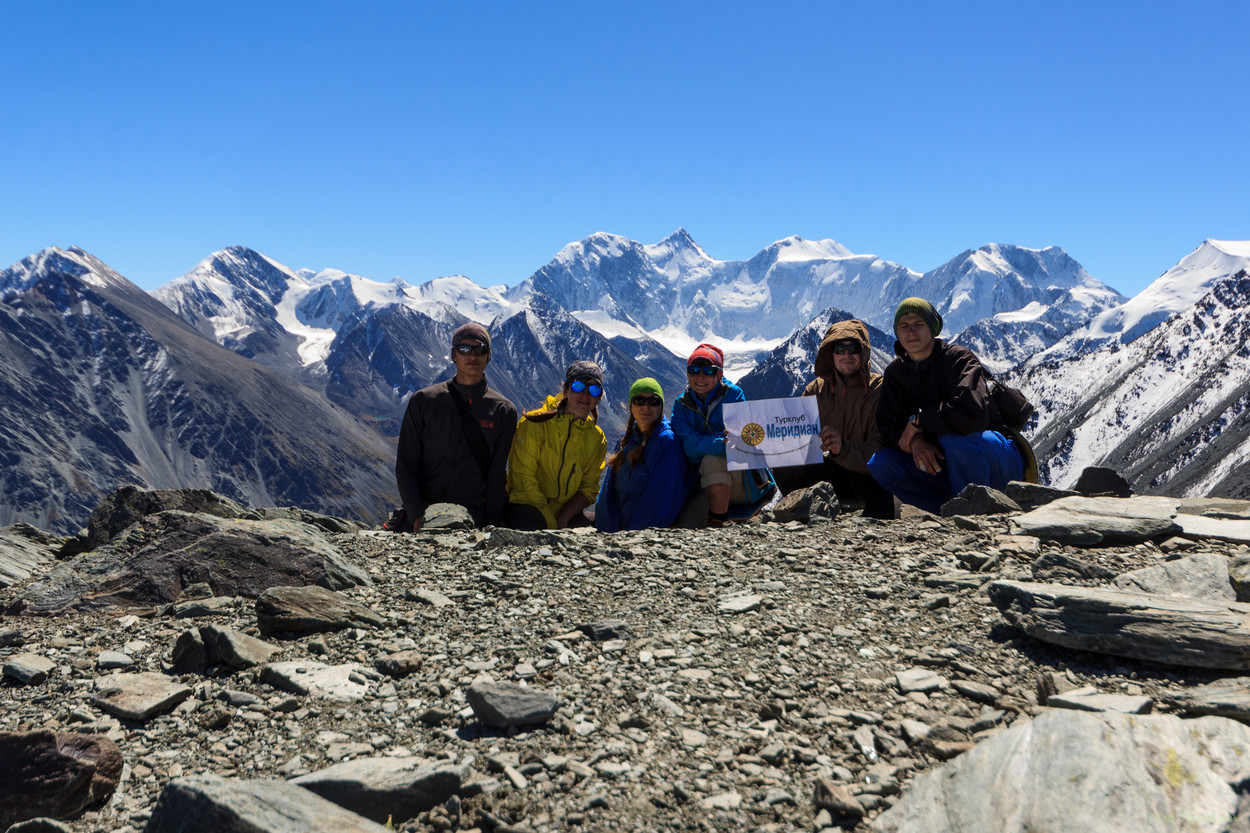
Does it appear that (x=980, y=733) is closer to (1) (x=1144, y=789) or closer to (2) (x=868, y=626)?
(1) (x=1144, y=789)

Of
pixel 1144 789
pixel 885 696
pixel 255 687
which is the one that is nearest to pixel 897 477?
pixel 885 696

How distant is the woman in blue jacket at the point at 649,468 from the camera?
1129 centimetres

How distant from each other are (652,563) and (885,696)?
340 cm

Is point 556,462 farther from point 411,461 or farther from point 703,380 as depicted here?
point 703,380

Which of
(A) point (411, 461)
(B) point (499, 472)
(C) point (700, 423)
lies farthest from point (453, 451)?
(C) point (700, 423)

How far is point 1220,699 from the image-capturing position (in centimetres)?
448

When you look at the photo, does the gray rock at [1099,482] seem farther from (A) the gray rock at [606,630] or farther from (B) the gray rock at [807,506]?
(A) the gray rock at [606,630]

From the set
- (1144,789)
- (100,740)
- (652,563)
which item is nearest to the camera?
(1144,789)

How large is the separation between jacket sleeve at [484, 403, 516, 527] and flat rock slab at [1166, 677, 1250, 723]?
29.0ft

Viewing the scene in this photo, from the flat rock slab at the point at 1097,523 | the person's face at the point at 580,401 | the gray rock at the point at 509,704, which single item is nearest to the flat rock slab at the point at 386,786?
Result: the gray rock at the point at 509,704

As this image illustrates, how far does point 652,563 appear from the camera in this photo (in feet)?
27.1

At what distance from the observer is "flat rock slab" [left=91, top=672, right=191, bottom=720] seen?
5145 millimetres

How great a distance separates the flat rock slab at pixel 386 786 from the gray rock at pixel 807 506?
6944mm

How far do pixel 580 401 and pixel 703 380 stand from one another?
182cm
